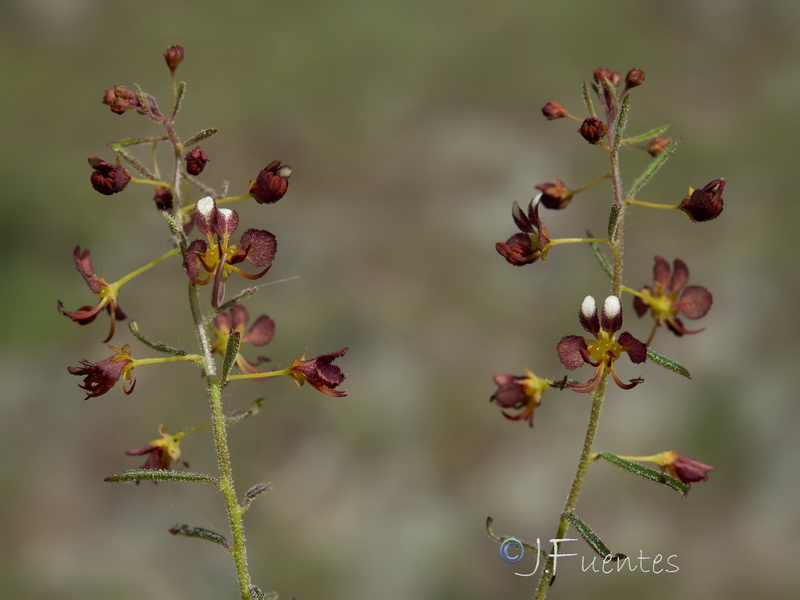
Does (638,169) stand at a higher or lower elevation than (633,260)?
higher

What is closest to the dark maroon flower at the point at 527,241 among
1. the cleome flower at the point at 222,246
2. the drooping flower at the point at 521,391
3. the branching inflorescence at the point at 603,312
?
the branching inflorescence at the point at 603,312

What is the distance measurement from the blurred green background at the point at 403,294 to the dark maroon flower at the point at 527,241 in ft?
18.2

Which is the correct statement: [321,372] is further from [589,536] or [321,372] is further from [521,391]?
[589,536]

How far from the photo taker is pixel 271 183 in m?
2.34

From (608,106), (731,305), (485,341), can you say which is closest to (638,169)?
(731,305)

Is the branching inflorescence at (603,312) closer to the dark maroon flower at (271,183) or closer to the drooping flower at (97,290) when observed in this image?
the dark maroon flower at (271,183)

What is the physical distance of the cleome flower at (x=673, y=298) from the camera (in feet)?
9.00

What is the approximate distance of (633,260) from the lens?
10953mm

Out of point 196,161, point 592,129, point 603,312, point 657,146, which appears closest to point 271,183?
point 196,161

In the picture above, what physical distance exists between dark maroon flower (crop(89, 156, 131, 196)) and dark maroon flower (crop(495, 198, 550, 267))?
1.08 m

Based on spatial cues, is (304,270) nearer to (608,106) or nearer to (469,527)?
(469,527)

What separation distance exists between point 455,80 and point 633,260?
166 inches

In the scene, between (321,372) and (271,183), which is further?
(321,372)

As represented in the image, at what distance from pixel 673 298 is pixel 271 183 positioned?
136cm
